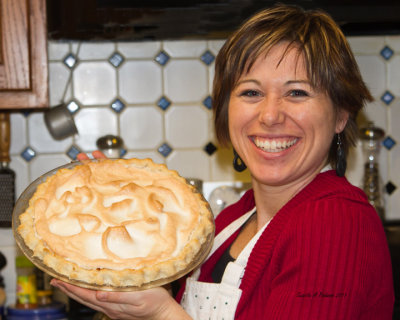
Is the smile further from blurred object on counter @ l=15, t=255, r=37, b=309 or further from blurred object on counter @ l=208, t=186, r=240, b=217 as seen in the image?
blurred object on counter @ l=15, t=255, r=37, b=309

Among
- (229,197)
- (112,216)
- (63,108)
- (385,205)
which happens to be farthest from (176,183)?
(385,205)

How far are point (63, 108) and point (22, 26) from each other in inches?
16.0

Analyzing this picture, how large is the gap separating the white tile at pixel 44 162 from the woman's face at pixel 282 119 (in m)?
1.00

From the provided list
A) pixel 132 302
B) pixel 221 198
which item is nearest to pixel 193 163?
pixel 221 198

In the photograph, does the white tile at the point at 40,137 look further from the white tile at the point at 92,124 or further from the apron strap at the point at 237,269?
the apron strap at the point at 237,269

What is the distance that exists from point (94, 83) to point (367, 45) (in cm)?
106

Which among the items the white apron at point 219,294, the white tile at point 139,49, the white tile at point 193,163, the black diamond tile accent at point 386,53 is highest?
the white tile at point 139,49

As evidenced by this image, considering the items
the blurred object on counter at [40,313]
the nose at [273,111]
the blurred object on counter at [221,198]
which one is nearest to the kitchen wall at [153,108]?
the blurred object on counter at [221,198]

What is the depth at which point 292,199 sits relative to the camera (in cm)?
112

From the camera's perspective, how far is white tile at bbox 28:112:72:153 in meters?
2.00

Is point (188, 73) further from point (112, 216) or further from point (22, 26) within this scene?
point (112, 216)

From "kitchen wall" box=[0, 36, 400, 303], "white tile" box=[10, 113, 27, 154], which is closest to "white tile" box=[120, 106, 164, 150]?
"kitchen wall" box=[0, 36, 400, 303]

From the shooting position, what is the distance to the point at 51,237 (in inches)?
39.7

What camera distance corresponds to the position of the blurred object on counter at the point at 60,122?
1.93 meters
